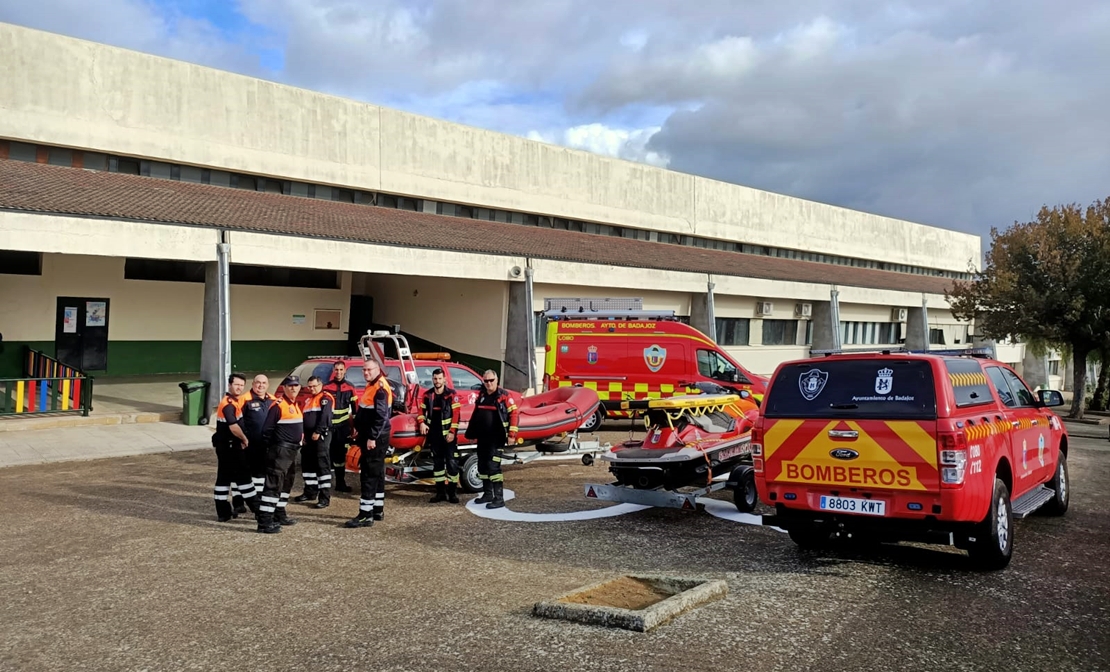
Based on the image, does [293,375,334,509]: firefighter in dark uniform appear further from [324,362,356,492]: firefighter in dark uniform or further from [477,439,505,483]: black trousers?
[477,439,505,483]: black trousers

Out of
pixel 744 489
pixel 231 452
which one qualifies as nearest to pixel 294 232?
pixel 231 452

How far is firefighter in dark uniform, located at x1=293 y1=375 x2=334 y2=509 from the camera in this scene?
969cm

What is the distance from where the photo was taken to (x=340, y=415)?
33.5ft

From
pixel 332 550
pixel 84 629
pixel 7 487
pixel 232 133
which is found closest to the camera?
pixel 84 629

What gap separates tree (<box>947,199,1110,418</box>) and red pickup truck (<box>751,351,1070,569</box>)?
76.1 feet

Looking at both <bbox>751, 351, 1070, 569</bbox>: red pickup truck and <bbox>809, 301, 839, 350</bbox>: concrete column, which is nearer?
<bbox>751, 351, 1070, 569</bbox>: red pickup truck

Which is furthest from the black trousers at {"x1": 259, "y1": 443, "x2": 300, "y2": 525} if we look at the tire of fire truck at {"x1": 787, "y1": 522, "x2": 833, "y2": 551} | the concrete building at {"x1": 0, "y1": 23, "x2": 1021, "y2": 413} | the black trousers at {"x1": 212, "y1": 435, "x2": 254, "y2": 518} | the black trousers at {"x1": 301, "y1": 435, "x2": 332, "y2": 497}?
the concrete building at {"x1": 0, "y1": 23, "x2": 1021, "y2": 413}

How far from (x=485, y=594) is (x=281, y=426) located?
11.4 feet

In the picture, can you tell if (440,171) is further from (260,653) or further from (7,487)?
(260,653)

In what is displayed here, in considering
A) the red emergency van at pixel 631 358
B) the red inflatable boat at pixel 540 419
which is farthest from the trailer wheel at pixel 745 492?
the red emergency van at pixel 631 358

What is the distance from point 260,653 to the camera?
5.04 m

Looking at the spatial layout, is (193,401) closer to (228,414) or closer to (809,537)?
(228,414)

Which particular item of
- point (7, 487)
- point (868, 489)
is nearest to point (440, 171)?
point (7, 487)

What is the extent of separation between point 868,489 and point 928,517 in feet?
1.59
